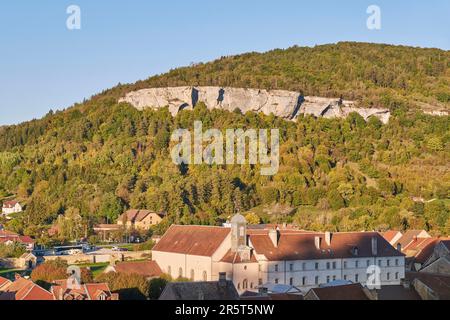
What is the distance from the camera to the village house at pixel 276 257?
4162 centimetres

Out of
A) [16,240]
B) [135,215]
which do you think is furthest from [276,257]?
[135,215]

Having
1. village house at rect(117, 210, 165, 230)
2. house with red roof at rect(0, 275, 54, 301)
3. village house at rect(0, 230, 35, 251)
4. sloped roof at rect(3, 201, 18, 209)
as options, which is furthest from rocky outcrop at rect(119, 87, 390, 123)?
house with red roof at rect(0, 275, 54, 301)

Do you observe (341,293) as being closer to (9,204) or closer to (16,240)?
(16,240)

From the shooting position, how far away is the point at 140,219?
82.2 metres

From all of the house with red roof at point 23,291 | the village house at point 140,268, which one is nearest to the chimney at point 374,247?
the village house at point 140,268

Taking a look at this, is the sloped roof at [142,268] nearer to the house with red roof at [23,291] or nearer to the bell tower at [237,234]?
the bell tower at [237,234]

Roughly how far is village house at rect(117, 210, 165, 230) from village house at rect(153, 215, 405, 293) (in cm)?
3218

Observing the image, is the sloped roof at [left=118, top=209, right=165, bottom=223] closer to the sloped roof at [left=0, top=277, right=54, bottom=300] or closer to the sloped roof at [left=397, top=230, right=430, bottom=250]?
the sloped roof at [left=397, top=230, right=430, bottom=250]

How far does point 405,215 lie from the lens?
75438 mm

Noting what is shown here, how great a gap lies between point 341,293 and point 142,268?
21.1m
